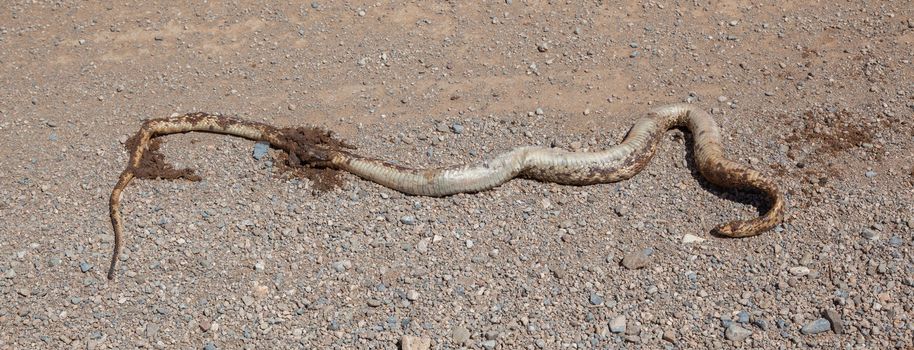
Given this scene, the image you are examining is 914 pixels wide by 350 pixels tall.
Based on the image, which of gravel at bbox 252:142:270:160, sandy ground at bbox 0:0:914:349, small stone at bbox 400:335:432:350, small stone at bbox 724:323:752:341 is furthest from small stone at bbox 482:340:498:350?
gravel at bbox 252:142:270:160

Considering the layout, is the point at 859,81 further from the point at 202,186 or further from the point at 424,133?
the point at 202,186

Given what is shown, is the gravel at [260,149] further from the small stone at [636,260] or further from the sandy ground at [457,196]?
the small stone at [636,260]

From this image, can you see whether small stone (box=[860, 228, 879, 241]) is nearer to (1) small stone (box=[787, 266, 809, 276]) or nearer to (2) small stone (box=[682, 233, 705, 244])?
(1) small stone (box=[787, 266, 809, 276])

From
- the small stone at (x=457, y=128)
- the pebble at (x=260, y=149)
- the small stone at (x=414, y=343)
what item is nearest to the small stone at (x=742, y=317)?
the small stone at (x=414, y=343)

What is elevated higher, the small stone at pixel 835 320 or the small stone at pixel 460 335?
the small stone at pixel 835 320

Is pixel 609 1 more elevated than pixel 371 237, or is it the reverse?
pixel 609 1

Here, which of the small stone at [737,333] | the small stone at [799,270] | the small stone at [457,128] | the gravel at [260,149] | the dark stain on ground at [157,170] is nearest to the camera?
the small stone at [737,333]

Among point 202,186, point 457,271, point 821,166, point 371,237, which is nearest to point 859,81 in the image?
point 821,166
